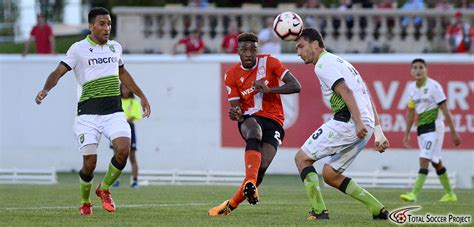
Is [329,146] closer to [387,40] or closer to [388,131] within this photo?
[388,131]

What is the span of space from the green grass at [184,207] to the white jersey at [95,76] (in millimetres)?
1353

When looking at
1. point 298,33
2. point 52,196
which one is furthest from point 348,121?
point 52,196

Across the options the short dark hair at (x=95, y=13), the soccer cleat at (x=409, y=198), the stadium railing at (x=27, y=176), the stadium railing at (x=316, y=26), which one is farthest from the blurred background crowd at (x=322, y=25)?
the short dark hair at (x=95, y=13)

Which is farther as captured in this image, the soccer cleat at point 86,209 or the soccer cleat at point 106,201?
the soccer cleat at point 106,201

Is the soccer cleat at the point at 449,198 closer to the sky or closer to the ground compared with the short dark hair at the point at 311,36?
closer to the ground

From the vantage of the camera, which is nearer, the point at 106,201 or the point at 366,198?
the point at 366,198

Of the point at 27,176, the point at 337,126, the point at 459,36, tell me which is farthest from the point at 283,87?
the point at 459,36

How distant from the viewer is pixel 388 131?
26969 millimetres

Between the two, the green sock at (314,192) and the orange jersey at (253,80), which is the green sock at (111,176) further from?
the green sock at (314,192)

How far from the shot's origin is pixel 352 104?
13.3 metres

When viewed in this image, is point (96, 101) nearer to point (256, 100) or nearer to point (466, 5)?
point (256, 100)

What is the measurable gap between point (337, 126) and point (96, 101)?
327cm

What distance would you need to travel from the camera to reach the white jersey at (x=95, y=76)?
1519 cm

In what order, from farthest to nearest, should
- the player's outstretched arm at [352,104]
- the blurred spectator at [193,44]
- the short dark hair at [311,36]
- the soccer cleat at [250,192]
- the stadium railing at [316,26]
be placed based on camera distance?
the stadium railing at [316,26] → the blurred spectator at [193,44] → the soccer cleat at [250,192] → the short dark hair at [311,36] → the player's outstretched arm at [352,104]
